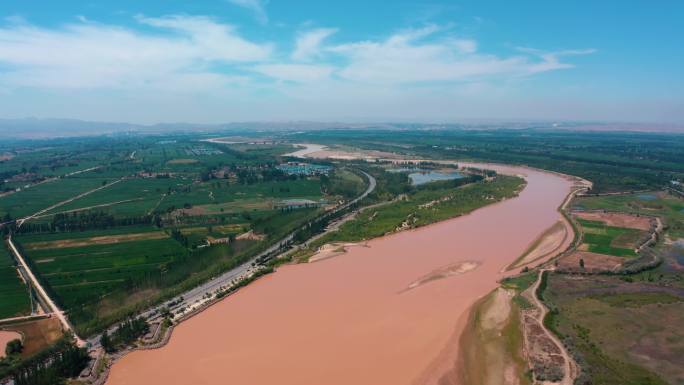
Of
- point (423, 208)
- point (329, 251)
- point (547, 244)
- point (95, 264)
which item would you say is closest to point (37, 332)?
point (95, 264)

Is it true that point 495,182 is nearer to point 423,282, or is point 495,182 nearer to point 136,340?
point 423,282

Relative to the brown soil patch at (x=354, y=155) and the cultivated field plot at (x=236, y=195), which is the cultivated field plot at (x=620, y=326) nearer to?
the cultivated field plot at (x=236, y=195)

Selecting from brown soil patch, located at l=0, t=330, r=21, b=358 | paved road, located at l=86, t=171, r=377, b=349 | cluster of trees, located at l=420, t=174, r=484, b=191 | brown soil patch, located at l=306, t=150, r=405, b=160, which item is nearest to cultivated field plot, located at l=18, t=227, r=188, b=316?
brown soil patch, located at l=0, t=330, r=21, b=358

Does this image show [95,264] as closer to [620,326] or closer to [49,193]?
[620,326]

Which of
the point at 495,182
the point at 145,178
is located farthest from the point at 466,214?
the point at 145,178

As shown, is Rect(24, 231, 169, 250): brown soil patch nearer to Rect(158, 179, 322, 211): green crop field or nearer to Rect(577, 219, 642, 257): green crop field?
Rect(158, 179, 322, 211): green crop field
